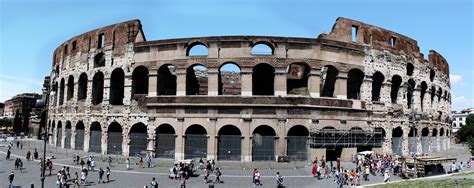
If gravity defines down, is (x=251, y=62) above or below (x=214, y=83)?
above

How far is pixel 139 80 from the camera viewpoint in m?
34.2

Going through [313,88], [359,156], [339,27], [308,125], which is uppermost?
[339,27]

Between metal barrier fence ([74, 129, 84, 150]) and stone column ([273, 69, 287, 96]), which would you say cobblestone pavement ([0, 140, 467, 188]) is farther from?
stone column ([273, 69, 287, 96])

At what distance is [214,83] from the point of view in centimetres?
2947

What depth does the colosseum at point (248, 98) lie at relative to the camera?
94.6 ft

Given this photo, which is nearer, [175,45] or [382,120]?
[175,45]

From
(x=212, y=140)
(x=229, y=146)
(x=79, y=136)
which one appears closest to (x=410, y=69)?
(x=229, y=146)

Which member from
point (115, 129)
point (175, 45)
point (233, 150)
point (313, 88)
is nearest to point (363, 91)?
point (313, 88)

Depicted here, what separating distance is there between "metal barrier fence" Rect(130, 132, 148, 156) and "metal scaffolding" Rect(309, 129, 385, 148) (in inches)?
567

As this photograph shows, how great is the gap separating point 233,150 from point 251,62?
7.48 meters

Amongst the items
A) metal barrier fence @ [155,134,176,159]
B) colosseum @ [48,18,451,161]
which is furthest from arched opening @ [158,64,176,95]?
metal barrier fence @ [155,134,176,159]

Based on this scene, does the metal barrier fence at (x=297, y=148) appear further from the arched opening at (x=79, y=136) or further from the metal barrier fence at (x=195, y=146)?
the arched opening at (x=79, y=136)

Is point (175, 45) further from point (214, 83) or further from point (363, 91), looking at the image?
point (363, 91)

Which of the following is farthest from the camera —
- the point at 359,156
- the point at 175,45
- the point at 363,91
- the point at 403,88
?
the point at 403,88
